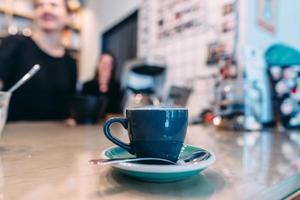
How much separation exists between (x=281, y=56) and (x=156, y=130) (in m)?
1.21

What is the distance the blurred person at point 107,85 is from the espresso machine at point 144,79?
0.21 ft

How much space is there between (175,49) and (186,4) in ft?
0.97

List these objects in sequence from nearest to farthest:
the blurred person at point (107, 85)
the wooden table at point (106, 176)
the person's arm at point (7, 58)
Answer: the wooden table at point (106, 176) < the person's arm at point (7, 58) < the blurred person at point (107, 85)

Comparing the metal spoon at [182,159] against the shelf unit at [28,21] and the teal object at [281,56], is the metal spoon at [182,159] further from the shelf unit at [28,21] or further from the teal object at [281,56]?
the shelf unit at [28,21]

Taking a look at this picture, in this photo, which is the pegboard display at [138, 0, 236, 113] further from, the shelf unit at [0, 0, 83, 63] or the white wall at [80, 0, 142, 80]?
the shelf unit at [0, 0, 83, 63]

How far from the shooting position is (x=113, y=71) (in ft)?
7.65

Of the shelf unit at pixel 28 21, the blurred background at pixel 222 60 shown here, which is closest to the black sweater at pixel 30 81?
the blurred background at pixel 222 60

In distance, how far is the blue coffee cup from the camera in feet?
Answer: 1.33

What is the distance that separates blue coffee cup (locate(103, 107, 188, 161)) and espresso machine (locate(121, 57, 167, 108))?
4.08 ft

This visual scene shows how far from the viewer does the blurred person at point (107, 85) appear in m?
2.14

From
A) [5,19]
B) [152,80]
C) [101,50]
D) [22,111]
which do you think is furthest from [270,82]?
[5,19]

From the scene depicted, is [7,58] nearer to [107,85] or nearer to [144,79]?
[107,85]

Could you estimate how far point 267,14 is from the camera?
1.51 metres

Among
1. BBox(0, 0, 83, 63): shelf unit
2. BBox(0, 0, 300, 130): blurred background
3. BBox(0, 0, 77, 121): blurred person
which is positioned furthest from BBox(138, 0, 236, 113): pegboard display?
BBox(0, 0, 83, 63): shelf unit
